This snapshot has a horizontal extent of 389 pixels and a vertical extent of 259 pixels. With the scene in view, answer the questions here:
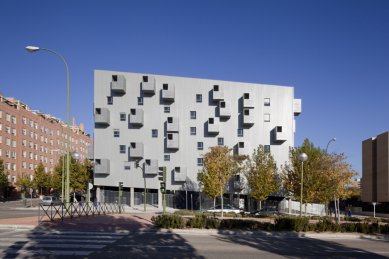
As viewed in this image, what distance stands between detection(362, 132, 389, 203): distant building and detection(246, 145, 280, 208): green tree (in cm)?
2348

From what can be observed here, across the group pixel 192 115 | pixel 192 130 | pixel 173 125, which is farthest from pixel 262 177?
pixel 192 115

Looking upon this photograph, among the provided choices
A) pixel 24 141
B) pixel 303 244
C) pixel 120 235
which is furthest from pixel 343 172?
pixel 24 141

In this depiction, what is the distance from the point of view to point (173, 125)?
171ft

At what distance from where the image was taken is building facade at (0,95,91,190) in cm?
Result: 7694

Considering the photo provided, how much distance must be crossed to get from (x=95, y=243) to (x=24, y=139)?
78.9 meters

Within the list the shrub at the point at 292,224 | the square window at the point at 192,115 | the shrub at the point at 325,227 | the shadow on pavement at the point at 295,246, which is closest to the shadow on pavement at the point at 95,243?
the shadow on pavement at the point at 295,246

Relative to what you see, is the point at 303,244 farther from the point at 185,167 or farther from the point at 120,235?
the point at 185,167

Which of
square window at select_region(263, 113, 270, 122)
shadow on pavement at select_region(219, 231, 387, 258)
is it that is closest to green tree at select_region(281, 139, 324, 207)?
square window at select_region(263, 113, 270, 122)

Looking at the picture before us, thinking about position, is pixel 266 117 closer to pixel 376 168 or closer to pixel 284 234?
pixel 376 168

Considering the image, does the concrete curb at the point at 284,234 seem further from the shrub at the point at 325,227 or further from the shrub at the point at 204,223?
the shrub at the point at 325,227

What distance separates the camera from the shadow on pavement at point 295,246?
12.6 m

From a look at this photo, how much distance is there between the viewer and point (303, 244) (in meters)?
15.0

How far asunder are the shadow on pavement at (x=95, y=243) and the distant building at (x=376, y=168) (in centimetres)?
5108

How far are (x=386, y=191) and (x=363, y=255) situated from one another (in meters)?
51.8
